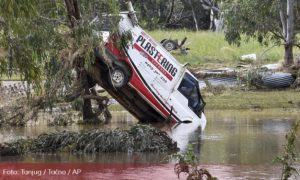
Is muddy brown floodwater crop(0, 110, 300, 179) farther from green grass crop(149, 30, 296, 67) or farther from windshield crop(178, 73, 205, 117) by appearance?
green grass crop(149, 30, 296, 67)

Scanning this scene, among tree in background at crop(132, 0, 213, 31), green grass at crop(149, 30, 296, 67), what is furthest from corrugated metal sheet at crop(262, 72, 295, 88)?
tree in background at crop(132, 0, 213, 31)

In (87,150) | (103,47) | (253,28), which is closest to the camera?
(87,150)

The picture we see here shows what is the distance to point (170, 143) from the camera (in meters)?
17.2

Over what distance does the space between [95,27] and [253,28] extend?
16.0 m

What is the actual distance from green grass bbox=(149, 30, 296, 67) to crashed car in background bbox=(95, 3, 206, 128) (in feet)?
51.9

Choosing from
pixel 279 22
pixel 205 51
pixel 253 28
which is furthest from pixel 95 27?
pixel 205 51

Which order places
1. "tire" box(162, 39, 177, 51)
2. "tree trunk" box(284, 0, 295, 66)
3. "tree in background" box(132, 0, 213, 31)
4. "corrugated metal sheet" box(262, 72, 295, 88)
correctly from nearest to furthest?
"corrugated metal sheet" box(262, 72, 295, 88) → "tree trunk" box(284, 0, 295, 66) → "tire" box(162, 39, 177, 51) → "tree in background" box(132, 0, 213, 31)

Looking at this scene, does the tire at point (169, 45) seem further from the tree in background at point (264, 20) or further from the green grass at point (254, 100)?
the green grass at point (254, 100)

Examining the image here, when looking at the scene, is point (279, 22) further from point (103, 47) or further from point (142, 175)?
point (142, 175)

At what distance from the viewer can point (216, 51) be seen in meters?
45.4

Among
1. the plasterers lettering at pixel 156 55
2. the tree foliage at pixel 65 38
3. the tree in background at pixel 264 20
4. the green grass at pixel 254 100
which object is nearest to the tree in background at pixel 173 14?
the tree in background at pixel 264 20

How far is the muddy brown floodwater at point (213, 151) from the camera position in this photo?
1417cm

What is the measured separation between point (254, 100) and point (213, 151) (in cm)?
A: 1169

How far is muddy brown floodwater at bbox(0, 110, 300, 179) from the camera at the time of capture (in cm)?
1417
